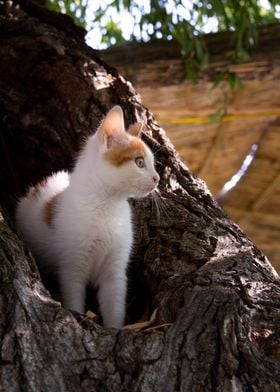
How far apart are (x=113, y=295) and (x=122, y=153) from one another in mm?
465

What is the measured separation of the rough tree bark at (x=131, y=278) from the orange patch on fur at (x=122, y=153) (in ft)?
0.70

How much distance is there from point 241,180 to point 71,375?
4373 mm

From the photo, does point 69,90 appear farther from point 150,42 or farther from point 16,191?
point 150,42

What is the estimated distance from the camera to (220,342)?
5.99 feet

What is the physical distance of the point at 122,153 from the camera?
8.21 feet

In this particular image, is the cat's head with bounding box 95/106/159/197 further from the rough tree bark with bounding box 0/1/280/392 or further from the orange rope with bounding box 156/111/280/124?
→ the orange rope with bounding box 156/111/280/124

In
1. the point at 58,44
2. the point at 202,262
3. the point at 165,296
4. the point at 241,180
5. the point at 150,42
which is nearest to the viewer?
the point at 165,296

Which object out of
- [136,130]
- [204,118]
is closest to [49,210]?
[136,130]

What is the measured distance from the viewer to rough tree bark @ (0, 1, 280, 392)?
5.73ft

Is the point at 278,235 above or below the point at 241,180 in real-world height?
below

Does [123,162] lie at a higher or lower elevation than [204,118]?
higher

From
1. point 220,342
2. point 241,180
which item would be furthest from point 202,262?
point 241,180

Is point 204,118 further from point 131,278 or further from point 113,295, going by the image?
point 113,295

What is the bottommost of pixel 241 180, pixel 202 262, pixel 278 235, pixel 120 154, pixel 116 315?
pixel 278 235
